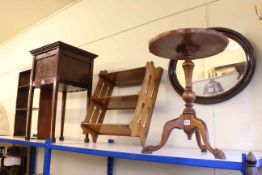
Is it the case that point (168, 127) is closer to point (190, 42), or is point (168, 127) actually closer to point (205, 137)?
point (205, 137)

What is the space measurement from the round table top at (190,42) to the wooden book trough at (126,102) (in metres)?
0.42

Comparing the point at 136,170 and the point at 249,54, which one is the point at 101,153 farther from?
the point at 249,54

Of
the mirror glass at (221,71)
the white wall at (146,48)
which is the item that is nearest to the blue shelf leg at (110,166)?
the white wall at (146,48)

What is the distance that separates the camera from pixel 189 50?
120 cm

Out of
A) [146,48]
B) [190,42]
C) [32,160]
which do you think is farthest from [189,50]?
[32,160]

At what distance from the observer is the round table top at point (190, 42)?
1.07 m

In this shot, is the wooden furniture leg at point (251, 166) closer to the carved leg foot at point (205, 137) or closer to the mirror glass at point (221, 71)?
the carved leg foot at point (205, 137)

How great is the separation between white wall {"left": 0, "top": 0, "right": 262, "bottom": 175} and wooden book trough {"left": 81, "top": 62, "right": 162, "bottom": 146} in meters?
0.13

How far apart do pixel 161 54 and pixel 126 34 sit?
934 mm

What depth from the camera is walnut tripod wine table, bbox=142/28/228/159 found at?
1086 mm

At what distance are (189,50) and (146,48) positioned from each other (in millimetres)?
821

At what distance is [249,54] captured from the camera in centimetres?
141

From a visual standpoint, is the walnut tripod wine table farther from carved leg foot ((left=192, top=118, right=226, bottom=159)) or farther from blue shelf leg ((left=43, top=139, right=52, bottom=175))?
blue shelf leg ((left=43, top=139, right=52, bottom=175))

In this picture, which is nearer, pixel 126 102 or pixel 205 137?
pixel 205 137
